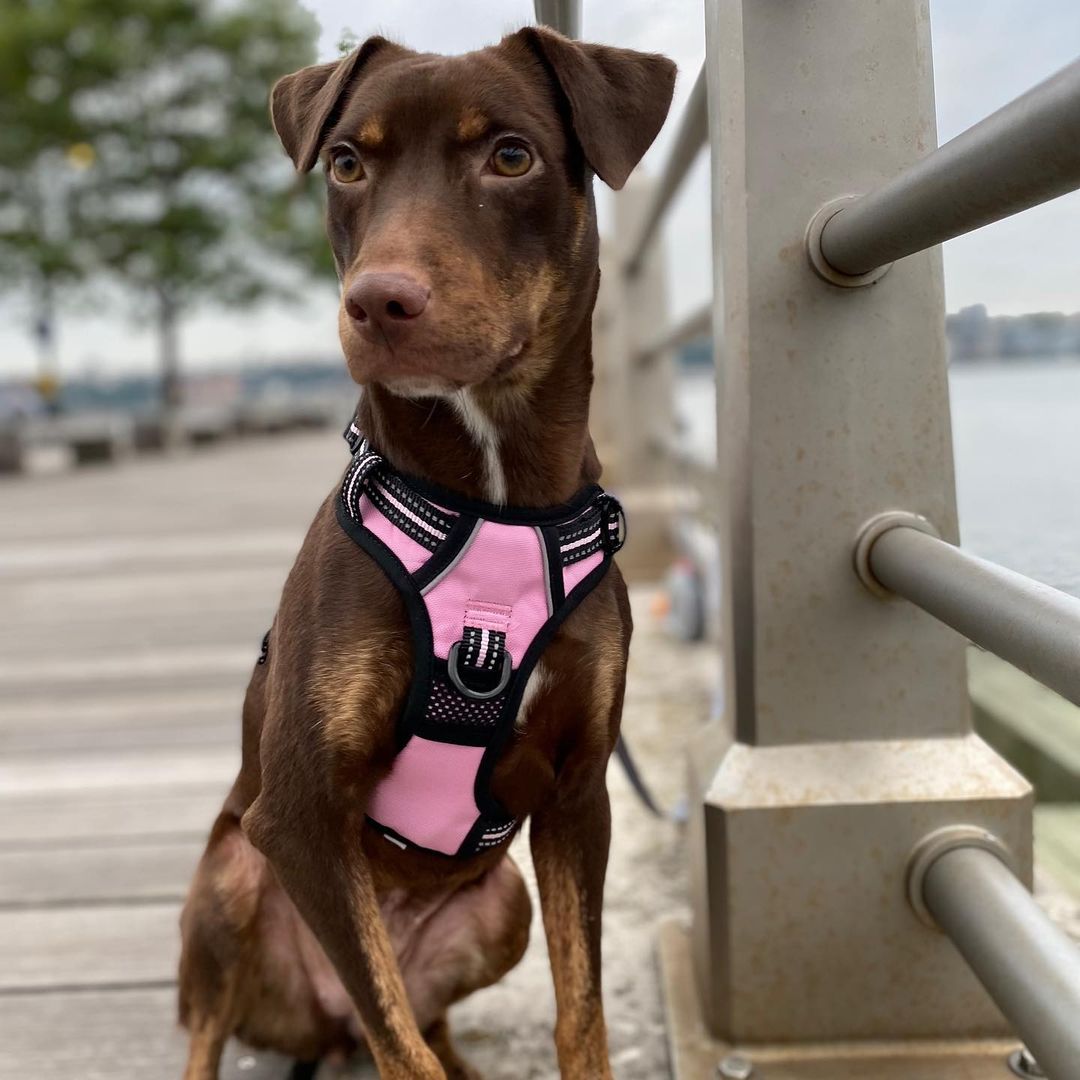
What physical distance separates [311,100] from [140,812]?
2.14 m

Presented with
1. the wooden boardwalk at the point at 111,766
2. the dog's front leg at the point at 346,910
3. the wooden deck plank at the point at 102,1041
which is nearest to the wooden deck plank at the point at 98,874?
the wooden boardwalk at the point at 111,766

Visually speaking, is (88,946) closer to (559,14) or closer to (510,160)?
(510,160)

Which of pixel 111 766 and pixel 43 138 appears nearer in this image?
pixel 111 766

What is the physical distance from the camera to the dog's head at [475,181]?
4.33ft

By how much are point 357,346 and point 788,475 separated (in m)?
0.64

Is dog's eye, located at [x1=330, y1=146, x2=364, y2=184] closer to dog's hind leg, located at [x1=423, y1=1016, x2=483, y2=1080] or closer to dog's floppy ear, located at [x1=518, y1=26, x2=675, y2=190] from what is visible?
dog's floppy ear, located at [x1=518, y1=26, x2=675, y2=190]

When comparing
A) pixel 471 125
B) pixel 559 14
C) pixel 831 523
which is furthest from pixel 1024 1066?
pixel 559 14

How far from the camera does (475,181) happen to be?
1.41m

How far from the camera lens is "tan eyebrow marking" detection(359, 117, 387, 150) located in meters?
1.43

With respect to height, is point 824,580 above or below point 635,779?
above

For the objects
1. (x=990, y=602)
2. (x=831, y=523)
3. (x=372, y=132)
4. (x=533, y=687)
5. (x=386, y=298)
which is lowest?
(x=533, y=687)

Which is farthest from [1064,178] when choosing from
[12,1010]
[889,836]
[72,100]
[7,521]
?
[72,100]

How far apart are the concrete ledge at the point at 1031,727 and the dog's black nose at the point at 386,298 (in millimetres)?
2815

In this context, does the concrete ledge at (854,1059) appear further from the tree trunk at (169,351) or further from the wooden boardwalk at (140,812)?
the tree trunk at (169,351)
